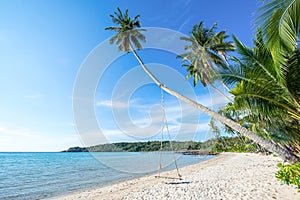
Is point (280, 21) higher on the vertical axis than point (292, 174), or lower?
higher

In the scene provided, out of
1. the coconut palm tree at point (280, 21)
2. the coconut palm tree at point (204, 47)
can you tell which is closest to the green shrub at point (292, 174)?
the coconut palm tree at point (280, 21)

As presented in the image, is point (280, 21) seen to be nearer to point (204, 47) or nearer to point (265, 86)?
point (265, 86)

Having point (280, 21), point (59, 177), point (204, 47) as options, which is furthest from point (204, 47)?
point (59, 177)

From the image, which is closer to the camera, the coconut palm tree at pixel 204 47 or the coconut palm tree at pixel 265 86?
the coconut palm tree at pixel 265 86

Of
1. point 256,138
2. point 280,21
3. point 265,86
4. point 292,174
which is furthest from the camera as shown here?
point 256,138

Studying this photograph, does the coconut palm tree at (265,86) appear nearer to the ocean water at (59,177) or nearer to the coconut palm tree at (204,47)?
the ocean water at (59,177)

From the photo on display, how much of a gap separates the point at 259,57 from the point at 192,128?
10.8m

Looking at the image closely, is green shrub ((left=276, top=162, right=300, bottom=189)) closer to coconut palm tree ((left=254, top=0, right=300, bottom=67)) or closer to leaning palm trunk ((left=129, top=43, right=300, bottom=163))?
leaning palm trunk ((left=129, top=43, right=300, bottom=163))

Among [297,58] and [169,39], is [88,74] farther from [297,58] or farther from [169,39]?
[297,58]

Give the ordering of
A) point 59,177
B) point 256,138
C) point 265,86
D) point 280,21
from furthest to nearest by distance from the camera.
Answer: point 59,177 → point 256,138 → point 265,86 → point 280,21

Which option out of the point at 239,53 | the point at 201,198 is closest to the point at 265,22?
the point at 239,53

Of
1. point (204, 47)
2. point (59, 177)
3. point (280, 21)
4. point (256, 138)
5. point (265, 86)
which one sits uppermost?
point (204, 47)

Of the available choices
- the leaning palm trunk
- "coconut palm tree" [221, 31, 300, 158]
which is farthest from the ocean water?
"coconut palm tree" [221, 31, 300, 158]

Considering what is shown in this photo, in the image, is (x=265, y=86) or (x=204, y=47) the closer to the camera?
(x=265, y=86)
